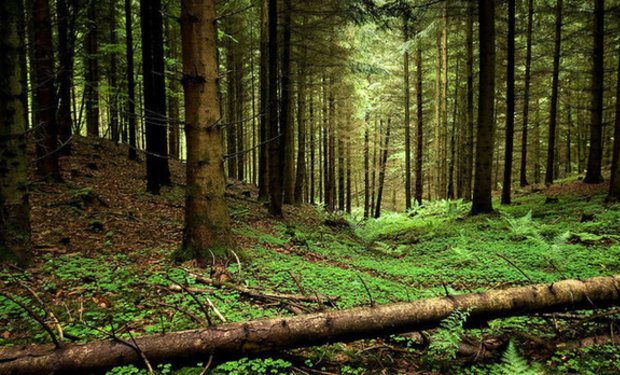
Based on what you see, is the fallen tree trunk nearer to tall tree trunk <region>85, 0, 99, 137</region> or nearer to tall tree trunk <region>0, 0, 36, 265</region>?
tall tree trunk <region>0, 0, 36, 265</region>

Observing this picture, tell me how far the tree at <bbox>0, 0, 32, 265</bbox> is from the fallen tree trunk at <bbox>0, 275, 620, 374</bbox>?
264 centimetres

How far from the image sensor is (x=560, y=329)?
→ 3295mm

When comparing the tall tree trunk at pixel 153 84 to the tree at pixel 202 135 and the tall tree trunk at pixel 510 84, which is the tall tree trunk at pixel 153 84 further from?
the tall tree trunk at pixel 510 84

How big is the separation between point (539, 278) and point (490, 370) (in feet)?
9.05

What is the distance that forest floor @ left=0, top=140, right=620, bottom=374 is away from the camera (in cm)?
279

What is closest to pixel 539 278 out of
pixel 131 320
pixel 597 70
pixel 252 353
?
pixel 252 353

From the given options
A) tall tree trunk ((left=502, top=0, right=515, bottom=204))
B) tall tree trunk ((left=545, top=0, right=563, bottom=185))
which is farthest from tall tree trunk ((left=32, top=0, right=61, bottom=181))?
tall tree trunk ((left=545, top=0, right=563, bottom=185))

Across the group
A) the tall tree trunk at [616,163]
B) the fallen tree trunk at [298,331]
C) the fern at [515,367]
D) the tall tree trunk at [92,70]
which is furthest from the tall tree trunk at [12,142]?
the tall tree trunk at [616,163]

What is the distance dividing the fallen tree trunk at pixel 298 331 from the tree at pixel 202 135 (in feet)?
7.95

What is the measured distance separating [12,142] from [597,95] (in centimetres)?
1742

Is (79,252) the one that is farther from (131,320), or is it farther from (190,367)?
(190,367)

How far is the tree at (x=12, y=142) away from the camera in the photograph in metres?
4.20

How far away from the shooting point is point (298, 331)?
272 centimetres

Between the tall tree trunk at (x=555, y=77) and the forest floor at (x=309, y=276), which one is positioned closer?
the forest floor at (x=309, y=276)
